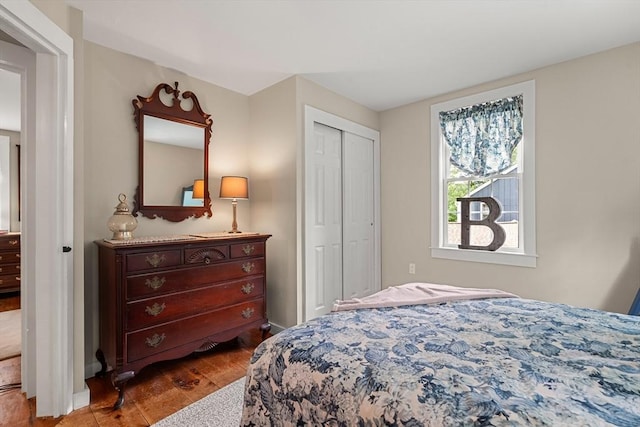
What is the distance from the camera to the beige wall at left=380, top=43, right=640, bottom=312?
2355 millimetres

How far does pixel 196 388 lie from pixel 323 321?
52.0 inches

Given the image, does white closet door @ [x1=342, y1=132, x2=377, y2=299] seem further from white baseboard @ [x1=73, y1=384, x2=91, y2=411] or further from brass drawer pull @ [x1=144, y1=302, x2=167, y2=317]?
white baseboard @ [x1=73, y1=384, x2=91, y2=411]

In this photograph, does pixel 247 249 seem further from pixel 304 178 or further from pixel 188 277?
pixel 304 178

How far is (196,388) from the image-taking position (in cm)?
208

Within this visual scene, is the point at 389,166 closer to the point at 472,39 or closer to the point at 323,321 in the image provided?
the point at 472,39

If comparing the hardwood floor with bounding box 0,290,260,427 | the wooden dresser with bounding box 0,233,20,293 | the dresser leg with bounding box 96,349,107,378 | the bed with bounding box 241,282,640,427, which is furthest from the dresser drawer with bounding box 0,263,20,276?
the bed with bounding box 241,282,640,427

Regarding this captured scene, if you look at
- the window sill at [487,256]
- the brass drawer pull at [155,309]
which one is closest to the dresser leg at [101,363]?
the brass drawer pull at [155,309]

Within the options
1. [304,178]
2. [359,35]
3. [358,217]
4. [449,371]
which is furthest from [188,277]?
[359,35]

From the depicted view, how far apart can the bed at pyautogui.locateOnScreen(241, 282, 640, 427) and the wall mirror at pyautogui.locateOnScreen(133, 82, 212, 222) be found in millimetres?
1907

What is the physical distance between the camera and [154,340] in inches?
81.4

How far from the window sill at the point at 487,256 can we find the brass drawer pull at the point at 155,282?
2.65 m

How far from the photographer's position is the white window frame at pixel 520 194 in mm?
2805

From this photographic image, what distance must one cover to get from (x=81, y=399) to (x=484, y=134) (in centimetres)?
381

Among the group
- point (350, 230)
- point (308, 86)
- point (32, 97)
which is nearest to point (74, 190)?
point (32, 97)
